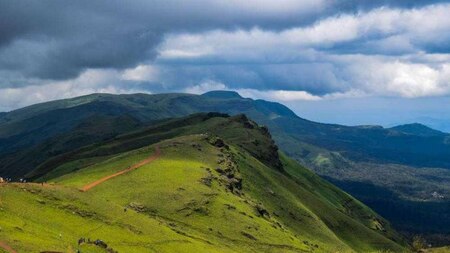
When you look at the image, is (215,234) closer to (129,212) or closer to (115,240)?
(129,212)

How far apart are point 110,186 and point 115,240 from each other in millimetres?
66018

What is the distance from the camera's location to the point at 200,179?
176750 mm

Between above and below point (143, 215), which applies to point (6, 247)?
above

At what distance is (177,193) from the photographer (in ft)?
510

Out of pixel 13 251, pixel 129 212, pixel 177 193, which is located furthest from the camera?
pixel 177 193

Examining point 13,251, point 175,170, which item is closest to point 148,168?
point 175,170

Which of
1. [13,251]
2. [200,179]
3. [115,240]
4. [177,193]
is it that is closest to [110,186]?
[177,193]

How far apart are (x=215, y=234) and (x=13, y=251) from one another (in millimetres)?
78323

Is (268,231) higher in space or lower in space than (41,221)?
lower

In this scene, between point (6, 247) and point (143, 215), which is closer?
point (6, 247)

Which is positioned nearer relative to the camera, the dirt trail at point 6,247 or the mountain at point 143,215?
the dirt trail at point 6,247

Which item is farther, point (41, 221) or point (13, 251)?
point (41, 221)

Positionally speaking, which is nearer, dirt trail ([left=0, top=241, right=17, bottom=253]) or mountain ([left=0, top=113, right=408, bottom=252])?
dirt trail ([left=0, top=241, right=17, bottom=253])

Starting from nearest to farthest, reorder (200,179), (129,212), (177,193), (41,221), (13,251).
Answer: (13,251) < (41,221) < (129,212) < (177,193) < (200,179)
